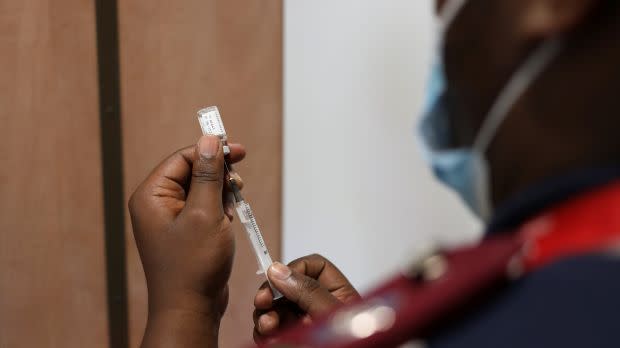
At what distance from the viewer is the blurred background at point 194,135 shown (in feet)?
3.36

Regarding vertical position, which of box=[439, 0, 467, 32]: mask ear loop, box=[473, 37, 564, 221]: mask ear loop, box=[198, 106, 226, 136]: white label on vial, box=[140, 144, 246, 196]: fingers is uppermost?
box=[198, 106, 226, 136]: white label on vial

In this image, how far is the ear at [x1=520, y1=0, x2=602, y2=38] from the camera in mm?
406

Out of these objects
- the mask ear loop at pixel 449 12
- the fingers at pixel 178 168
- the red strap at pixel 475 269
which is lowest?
the red strap at pixel 475 269

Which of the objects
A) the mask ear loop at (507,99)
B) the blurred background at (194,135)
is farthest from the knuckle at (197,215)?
the mask ear loop at (507,99)

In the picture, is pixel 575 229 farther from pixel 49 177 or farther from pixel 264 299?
pixel 49 177

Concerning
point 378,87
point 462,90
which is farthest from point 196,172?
point 378,87

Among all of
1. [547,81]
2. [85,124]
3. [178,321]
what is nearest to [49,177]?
[85,124]

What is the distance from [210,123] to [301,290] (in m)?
0.25

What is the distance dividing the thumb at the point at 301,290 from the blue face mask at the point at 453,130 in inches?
12.8

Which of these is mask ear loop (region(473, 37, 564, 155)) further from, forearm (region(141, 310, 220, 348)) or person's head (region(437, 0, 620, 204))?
forearm (region(141, 310, 220, 348))

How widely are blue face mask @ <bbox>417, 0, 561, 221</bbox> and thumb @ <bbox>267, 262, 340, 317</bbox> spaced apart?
0.33m

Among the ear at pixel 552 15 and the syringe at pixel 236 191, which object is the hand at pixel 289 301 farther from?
the ear at pixel 552 15

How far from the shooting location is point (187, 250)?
32.4 inches

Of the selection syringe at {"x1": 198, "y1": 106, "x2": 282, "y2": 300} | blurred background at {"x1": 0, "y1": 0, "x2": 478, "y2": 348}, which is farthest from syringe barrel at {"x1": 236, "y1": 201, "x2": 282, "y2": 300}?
blurred background at {"x1": 0, "y1": 0, "x2": 478, "y2": 348}
